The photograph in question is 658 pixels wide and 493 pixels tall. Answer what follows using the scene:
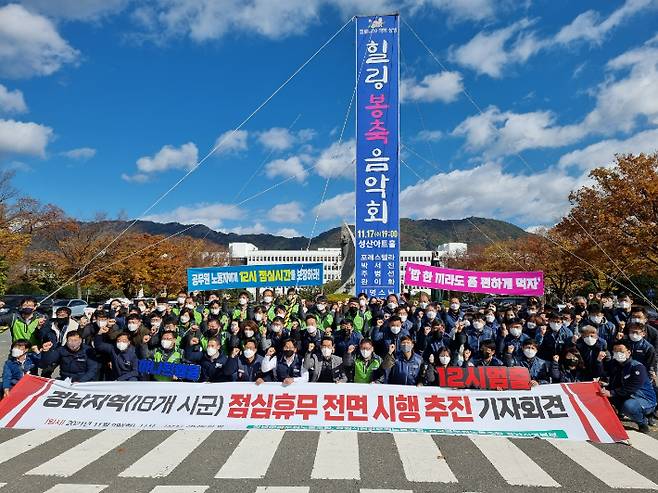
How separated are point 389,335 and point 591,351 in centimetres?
352

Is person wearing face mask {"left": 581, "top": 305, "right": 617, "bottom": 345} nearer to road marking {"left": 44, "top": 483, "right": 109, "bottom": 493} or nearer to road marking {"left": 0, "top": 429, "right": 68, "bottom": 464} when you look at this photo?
road marking {"left": 44, "top": 483, "right": 109, "bottom": 493}

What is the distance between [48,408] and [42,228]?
1463 inches

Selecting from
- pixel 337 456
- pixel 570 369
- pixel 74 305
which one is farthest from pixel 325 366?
pixel 74 305

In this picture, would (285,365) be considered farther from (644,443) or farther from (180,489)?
(644,443)

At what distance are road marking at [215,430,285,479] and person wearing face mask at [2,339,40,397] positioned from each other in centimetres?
442

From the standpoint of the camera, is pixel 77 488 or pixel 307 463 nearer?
pixel 77 488

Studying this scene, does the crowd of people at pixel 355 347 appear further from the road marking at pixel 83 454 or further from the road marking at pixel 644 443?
the road marking at pixel 83 454

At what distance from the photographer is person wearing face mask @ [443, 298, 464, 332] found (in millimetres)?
10552

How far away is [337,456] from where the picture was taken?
5629 mm

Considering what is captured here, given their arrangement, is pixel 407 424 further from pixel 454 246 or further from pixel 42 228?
pixel 454 246

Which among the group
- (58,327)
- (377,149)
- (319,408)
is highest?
(377,149)

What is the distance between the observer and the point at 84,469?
17.2 ft

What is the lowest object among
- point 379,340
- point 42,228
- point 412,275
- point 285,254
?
point 379,340

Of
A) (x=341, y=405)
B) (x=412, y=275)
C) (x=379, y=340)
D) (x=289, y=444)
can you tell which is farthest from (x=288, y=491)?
(x=412, y=275)
